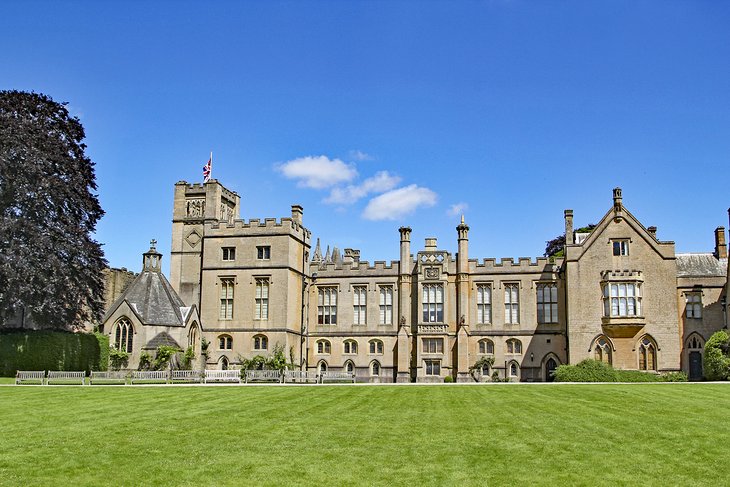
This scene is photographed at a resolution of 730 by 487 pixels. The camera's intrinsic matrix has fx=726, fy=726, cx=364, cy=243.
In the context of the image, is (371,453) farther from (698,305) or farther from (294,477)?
(698,305)

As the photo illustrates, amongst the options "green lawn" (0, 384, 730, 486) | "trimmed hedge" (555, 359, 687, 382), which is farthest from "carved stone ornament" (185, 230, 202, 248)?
"green lawn" (0, 384, 730, 486)

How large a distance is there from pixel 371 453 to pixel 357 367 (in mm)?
35662

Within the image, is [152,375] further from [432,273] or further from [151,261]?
[432,273]

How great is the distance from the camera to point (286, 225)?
47.8 metres

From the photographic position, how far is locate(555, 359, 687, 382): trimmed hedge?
40375 millimetres

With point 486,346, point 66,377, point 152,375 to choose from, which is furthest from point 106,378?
point 486,346

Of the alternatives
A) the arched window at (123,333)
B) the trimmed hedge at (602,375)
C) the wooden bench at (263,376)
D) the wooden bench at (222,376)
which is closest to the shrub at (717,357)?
the trimmed hedge at (602,375)

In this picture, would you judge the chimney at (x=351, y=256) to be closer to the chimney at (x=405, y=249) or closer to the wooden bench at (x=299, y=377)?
the chimney at (x=405, y=249)

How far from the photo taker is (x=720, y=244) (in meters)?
48.3

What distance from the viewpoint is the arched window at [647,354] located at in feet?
144

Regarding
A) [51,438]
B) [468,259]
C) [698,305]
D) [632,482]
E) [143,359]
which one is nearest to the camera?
[632,482]

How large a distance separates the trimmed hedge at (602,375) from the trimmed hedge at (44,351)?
26573 mm

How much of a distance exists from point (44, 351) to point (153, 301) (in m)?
7.11

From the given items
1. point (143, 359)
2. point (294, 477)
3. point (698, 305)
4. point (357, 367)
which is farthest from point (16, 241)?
point (698, 305)
